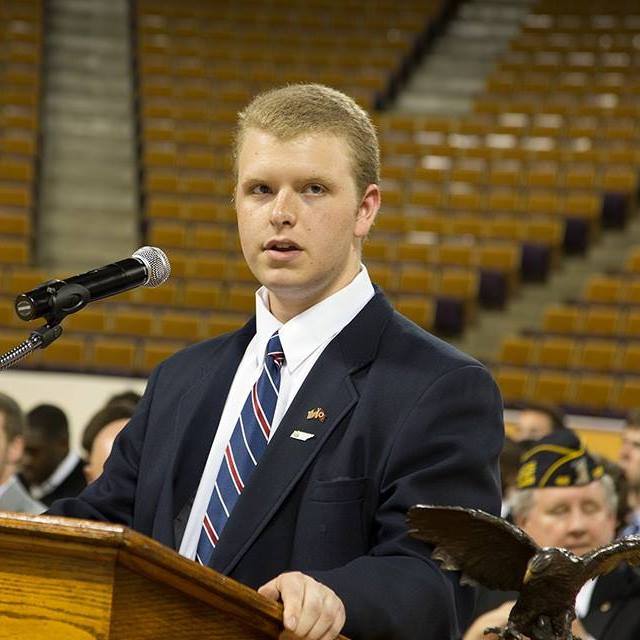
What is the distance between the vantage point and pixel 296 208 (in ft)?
6.77

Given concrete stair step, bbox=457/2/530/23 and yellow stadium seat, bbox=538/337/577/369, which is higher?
concrete stair step, bbox=457/2/530/23

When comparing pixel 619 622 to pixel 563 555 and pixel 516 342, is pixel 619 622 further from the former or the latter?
pixel 516 342

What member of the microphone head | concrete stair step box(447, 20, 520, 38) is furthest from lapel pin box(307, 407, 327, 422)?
concrete stair step box(447, 20, 520, 38)

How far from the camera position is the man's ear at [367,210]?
218 cm

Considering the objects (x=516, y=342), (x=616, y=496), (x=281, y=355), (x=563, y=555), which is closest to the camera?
(x=563, y=555)

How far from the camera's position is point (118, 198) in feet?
50.4

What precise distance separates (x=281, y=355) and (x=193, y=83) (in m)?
14.4

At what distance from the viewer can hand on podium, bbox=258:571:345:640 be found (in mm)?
1671

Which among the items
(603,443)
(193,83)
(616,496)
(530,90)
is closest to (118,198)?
(193,83)

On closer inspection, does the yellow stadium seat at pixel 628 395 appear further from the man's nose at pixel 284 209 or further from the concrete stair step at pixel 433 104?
the man's nose at pixel 284 209

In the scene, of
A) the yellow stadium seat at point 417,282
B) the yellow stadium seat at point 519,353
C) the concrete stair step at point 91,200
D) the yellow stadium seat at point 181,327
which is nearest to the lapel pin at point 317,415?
the yellow stadium seat at point 519,353

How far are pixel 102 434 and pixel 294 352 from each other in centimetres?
245

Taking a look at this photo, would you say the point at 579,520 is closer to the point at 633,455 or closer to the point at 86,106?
the point at 633,455

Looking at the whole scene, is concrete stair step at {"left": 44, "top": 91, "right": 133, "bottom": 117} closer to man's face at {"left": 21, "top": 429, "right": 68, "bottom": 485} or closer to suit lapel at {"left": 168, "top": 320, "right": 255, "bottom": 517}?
man's face at {"left": 21, "top": 429, "right": 68, "bottom": 485}
